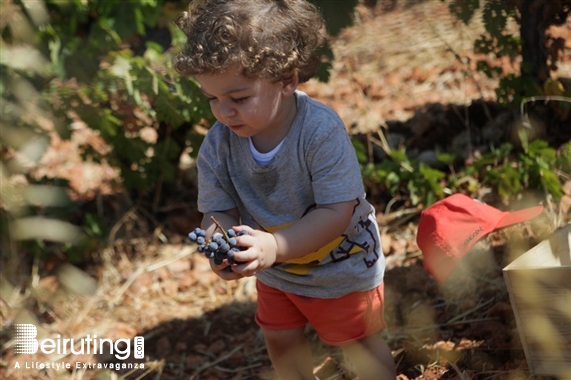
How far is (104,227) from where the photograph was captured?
4.18 meters

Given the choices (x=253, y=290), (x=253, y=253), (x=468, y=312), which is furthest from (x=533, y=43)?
(x=253, y=253)

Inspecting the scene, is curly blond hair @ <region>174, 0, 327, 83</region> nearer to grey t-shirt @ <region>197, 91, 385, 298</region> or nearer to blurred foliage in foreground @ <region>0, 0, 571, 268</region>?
grey t-shirt @ <region>197, 91, 385, 298</region>

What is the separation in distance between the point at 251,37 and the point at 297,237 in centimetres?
55

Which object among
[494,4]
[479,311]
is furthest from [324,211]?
[494,4]

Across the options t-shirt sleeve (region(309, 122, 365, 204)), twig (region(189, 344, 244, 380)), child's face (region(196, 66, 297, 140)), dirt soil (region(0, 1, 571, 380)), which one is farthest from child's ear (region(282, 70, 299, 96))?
twig (region(189, 344, 244, 380))

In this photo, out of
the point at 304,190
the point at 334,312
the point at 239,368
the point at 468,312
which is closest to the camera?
the point at 304,190

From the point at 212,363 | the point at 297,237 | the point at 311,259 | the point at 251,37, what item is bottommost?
the point at 212,363

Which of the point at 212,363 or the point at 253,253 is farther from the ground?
the point at 253,253

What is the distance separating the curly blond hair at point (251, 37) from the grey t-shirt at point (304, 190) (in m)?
0.18

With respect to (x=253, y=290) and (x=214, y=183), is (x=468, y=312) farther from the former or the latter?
(x=214, y=183)

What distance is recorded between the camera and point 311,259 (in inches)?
96.7

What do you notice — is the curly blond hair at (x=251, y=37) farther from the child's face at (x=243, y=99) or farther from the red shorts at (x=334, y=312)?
the red shorts at (x=334, y=312)

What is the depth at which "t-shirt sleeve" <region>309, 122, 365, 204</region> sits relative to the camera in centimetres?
228

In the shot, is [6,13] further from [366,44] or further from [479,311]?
[366,44]
